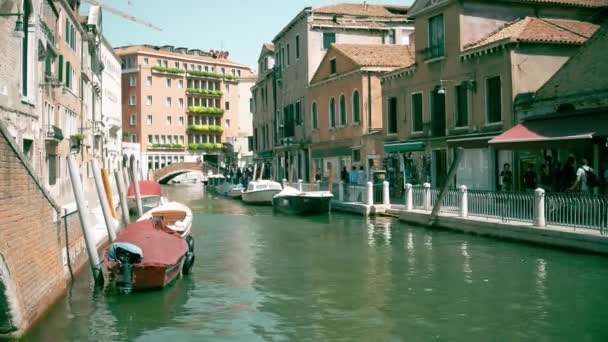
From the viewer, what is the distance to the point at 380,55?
32.6 meters

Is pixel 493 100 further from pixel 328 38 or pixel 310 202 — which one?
pixel 328 38

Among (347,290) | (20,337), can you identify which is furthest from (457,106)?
(20,337)

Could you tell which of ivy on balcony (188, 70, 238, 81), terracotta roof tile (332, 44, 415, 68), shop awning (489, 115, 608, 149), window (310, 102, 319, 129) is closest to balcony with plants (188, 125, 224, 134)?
ivy on balcony (188, 70, 238, 81)

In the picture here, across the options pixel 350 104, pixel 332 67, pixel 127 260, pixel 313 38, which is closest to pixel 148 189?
pixel 350 104

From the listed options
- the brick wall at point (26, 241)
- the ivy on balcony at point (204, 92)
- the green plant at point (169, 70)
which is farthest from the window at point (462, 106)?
the ivy on balcony at point (204, 92)

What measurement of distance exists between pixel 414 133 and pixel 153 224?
1493 cm

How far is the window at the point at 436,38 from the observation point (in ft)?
81.7

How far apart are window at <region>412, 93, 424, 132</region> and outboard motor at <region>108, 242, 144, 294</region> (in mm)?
16691

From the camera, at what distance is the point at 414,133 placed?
2692cm

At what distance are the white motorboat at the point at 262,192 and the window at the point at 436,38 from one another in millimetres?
12088

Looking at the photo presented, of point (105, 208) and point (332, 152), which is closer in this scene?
point (105, 208)

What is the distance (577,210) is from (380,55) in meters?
19.1

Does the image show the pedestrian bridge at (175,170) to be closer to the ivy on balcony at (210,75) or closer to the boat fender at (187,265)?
the ivy on balcony at (210,75)

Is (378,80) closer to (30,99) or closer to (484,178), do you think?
(484,178)
